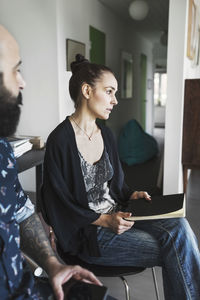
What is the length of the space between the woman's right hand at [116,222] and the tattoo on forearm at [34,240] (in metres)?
0.26

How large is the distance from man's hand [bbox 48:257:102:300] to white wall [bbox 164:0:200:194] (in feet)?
7.85

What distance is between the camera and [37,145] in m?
2.31

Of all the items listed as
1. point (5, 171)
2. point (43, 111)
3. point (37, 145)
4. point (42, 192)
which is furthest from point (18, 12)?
point (5, 171)

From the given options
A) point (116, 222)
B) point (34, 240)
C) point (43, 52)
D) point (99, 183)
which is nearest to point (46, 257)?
point (34, 240)

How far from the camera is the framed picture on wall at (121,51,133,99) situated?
591 cm

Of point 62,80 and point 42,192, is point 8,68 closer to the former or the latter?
point 42,192

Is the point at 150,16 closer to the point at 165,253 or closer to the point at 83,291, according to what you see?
the point at 165,253

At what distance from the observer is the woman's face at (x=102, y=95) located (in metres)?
1.42

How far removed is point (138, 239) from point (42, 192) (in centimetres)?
45

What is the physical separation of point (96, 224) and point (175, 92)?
213 cm

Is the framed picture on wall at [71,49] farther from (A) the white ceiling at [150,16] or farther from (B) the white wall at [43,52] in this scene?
(A) the white ceiling at [150,16]

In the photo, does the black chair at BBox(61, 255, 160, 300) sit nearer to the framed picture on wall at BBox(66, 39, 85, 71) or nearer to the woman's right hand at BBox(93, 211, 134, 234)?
the woman's right hand at BBox(93, 211, 134, 234)

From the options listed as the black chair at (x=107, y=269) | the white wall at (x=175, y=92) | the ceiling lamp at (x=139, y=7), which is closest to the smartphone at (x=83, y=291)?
the black chair at (x=107, y=269)

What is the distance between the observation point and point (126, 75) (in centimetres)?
620
